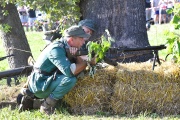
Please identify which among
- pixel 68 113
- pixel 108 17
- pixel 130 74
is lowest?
pixel 68 113

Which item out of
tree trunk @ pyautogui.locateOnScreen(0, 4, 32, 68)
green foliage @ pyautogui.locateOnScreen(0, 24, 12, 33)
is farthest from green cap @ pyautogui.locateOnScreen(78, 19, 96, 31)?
tree trunk @ pyautogui.locateOnScreen(0, 4, 32, 68)

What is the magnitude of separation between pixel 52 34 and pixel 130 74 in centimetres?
231

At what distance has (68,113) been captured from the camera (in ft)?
21.3

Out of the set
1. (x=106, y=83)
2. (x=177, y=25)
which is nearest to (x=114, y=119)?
(x=106, y=83)

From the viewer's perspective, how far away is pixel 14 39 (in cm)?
1000

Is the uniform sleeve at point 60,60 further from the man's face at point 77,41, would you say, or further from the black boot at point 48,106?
the black boot at point 48,106

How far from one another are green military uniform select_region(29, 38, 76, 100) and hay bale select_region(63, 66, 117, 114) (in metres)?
0.24

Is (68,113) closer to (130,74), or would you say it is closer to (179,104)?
(130,74)

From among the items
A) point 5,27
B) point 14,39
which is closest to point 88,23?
point 5,27

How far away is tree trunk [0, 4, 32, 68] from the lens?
9961 millimetres

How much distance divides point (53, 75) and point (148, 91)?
4.53 feet

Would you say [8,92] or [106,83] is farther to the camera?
[8,92]

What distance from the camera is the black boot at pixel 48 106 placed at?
642 cm

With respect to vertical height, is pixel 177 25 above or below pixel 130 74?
above
